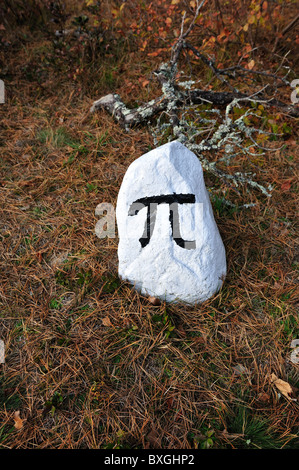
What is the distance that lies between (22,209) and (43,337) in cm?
109

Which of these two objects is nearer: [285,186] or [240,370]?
[240,370]

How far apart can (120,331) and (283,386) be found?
0.98 m

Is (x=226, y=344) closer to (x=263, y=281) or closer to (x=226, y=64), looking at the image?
(x=263, y=281)

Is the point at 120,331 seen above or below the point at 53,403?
above

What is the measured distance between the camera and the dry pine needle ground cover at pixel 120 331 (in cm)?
169

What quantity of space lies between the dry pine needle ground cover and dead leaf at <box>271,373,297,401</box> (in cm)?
2

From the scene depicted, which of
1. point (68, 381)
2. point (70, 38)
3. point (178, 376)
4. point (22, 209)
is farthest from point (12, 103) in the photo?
point (178, 376)

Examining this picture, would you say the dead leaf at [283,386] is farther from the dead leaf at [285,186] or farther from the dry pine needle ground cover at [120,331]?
the dead leaf at [285,186]

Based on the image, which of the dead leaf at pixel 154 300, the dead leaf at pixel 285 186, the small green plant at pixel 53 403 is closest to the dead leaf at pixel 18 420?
the small green plant at pixel 53 403

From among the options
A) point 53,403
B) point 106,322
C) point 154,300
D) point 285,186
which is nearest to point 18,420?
point 53,403

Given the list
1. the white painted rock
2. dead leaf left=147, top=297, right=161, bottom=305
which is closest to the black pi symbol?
the white painted rock

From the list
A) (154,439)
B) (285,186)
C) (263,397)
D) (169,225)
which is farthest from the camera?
(285,186)

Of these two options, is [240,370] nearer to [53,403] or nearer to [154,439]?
[154,439]

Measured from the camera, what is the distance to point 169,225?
1.94 metres
